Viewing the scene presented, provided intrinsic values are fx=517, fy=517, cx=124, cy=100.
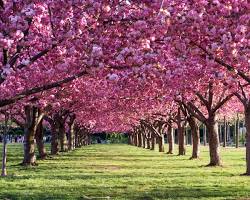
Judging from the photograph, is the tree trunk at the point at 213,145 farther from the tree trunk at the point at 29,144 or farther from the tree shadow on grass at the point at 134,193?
the tree shadow on grass at the point at 134,193

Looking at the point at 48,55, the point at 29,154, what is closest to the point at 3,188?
the point at 48,55

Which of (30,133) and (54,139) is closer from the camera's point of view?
(30,133)

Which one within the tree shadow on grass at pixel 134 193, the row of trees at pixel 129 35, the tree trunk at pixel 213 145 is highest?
the row of trees at pixel 129 35

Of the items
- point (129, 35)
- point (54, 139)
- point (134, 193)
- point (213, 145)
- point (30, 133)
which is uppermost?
→ point (129, 35)

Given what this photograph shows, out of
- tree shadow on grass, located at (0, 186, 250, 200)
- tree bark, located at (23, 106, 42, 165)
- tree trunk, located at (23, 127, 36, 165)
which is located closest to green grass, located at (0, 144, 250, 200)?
tree shadow on grass, located at (0, 186, 250, 200)

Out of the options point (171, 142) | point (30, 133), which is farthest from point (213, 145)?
point (171, 142)

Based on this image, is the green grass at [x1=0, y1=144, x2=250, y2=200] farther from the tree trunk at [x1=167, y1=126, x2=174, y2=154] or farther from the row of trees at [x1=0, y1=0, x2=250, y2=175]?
the tree trunk at [x1=167, y1=126, x2=174, y2=154]

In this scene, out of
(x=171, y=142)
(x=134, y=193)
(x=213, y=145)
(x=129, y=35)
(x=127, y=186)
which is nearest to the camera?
(x=129, y=35)

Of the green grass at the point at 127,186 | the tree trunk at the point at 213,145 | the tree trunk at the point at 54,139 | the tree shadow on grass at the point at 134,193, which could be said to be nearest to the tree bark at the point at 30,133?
the green grass at the point at 127,186

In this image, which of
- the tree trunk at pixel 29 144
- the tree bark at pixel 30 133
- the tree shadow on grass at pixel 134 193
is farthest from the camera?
the tree bark at pixel 30 133

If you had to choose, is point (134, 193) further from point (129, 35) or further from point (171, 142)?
point (171, 142)

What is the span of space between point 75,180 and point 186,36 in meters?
11.4

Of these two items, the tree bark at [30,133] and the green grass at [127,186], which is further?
the tree bark at [30,133]

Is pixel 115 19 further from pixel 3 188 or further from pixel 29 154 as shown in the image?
pixel 29 154
